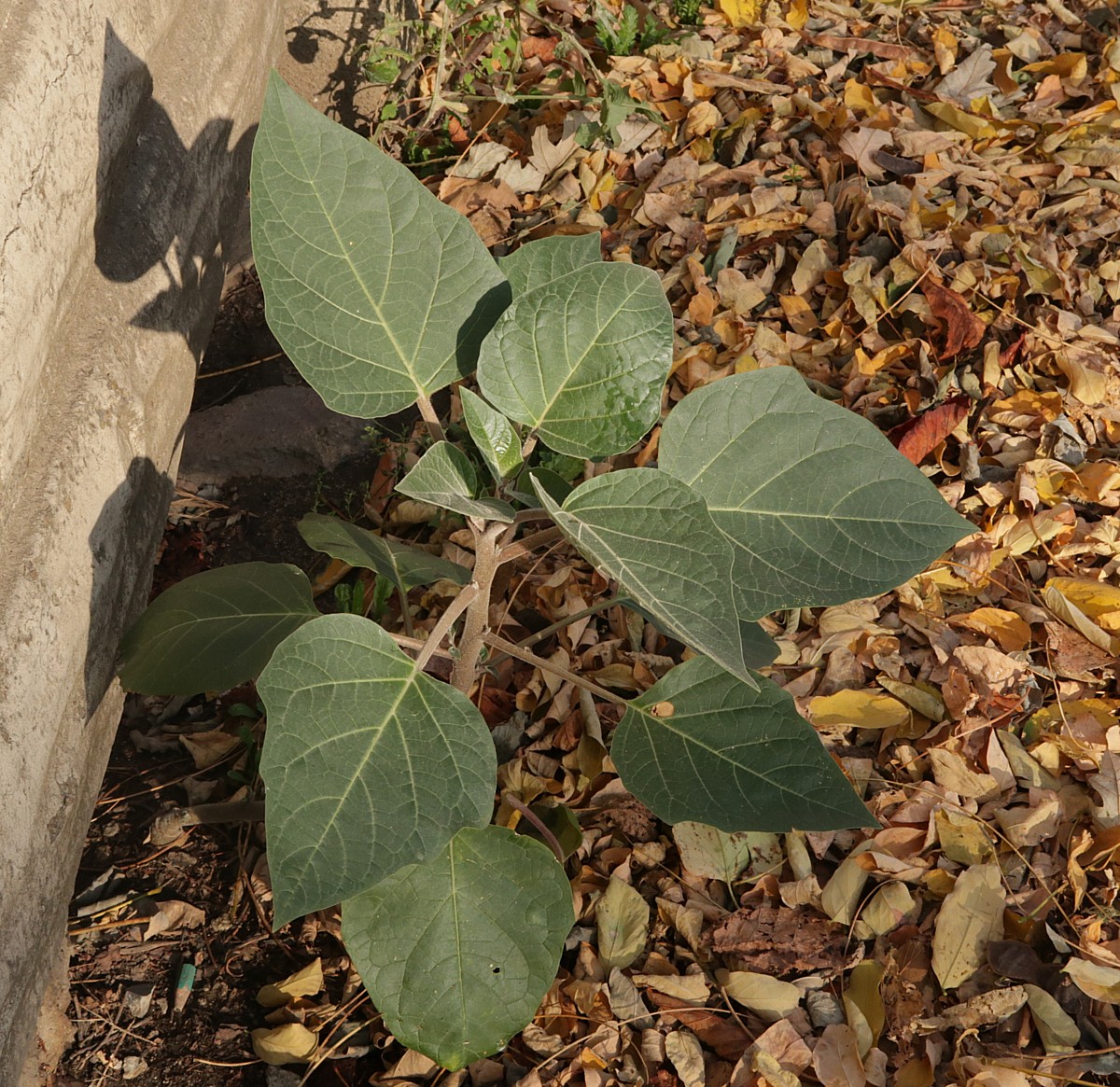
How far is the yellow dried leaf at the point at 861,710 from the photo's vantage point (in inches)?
58.3

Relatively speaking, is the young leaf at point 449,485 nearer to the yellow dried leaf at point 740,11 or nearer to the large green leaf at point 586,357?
the large green leaf at point 586,357

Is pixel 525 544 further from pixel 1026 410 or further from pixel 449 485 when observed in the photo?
pixel 1026 410

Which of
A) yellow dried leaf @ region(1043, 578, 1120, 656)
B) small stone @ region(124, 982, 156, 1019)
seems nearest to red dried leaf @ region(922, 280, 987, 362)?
yellow dried leaf @ region(1043, 578, 1120, 656)

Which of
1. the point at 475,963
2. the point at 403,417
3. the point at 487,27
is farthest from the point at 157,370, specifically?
the point at 487,27

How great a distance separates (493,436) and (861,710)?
0.72 metres

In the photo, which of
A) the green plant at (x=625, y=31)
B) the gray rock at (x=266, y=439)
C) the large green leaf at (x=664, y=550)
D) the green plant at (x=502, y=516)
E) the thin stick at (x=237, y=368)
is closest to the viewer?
the large green leaf at (x=664, y=550)

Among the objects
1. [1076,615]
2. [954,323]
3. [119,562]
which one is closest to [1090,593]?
[1076,615]

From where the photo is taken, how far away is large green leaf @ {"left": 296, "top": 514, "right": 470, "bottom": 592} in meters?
1.30

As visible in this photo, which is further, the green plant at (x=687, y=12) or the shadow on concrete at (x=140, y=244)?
the green plant at (x=687, y=12)

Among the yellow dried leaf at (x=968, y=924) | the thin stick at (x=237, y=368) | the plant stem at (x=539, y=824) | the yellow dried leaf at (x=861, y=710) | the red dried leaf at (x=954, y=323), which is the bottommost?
the yellow dried leaf at (x=968, y=924)

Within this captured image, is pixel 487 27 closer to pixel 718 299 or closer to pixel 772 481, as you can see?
pixel 718 299

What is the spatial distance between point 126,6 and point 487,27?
1165mm

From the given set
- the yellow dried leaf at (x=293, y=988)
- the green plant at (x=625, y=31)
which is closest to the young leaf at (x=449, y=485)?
the yellow dried leaf at (x=293, y=988)

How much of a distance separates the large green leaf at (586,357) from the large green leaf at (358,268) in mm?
95
